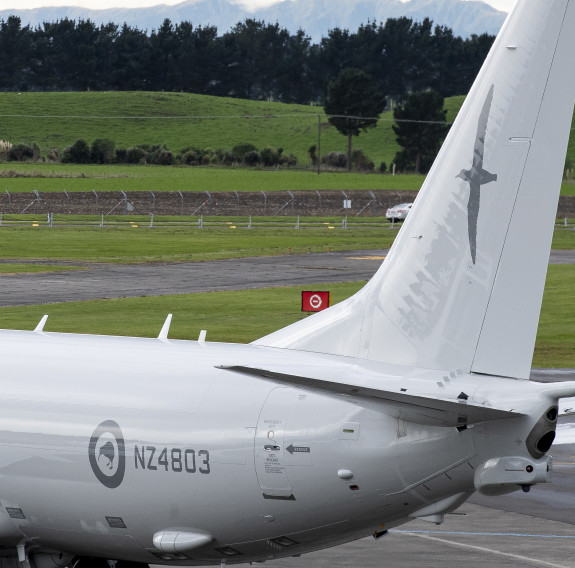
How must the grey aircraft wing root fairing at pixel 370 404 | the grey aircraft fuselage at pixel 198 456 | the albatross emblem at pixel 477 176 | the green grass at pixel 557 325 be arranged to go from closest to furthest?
the grey aircraft wing root fairing at pixel 370 404
the grey aircraft fuselage at pixel 198 456
the albatross emblem at pixel 477 176
the green grass at pixel 557 325

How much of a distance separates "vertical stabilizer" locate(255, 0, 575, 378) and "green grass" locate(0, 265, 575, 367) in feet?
104

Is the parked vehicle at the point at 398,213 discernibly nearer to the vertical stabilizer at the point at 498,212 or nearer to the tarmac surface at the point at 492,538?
the tarmac surface at the point at 492,538

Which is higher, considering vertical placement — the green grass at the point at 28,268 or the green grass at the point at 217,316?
the green grass at the point at 217,316

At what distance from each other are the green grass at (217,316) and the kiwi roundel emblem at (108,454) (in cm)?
3219

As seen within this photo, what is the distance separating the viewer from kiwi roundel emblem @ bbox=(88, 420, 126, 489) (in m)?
16.1

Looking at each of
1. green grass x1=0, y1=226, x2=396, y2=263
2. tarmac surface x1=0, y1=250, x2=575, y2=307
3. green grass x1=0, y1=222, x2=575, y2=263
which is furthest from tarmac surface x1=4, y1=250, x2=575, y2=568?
green grass x1=0, y1=222, x2=575, y2=263

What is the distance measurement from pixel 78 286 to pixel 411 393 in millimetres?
59029

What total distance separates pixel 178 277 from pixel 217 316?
58.2 feet

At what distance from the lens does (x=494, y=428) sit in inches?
547

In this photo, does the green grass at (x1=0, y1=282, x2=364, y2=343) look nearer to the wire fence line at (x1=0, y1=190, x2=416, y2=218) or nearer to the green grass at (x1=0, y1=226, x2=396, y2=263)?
the green grass at (x1=0, y1=226, x2=396, y2=263)

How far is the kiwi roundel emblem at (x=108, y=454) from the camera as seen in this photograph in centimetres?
1605

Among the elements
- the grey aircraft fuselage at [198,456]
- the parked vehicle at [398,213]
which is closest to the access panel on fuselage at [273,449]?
the grey aircraft fuselage at [198,456]

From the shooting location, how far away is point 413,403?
13.7 metres

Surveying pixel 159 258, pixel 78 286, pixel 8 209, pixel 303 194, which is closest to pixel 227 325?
pixel 78 286
